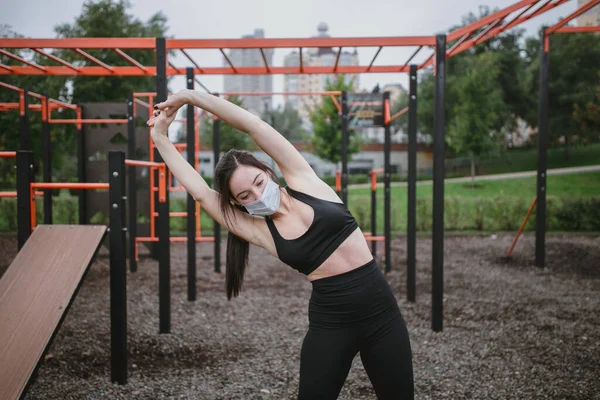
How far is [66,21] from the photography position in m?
24.5

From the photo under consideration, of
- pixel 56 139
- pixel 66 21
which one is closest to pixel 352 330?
pixel 56 139

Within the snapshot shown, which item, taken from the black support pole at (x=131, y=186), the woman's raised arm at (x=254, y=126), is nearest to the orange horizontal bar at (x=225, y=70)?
the black support pole at (x=131, y=186)

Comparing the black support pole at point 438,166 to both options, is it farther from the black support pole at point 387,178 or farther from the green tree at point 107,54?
the green tree at point 107,54

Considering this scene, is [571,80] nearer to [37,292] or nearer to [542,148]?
[542,148]

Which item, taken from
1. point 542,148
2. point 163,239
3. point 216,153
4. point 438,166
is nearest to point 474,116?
point 542,148

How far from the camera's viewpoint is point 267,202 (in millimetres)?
1961

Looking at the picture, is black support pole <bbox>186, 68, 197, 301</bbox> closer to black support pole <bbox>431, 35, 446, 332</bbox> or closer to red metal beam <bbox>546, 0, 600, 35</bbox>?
black support pole <bbox>431, 35, 446, 332</bbox>

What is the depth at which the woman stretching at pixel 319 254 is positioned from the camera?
6.23ft

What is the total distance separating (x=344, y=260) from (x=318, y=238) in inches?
5.5

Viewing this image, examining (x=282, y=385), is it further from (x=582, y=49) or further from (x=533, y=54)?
(x=533, y=54)

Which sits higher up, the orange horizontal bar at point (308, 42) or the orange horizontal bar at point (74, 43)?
the orange horizontal bar at point (308, 42)

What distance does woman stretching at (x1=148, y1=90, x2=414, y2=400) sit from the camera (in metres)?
1.90

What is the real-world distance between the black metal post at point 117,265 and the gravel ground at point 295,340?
0.21 metres

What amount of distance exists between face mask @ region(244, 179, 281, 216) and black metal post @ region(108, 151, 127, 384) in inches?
73.8
